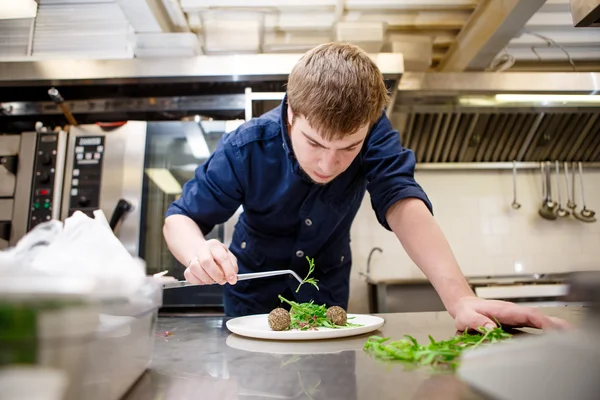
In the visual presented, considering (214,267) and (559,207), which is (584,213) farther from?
(214,267)

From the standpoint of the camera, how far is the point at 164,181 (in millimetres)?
2098

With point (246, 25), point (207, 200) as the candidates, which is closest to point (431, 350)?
point (207, 200)

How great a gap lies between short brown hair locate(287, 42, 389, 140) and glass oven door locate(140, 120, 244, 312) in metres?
1.21

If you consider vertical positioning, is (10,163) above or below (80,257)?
above

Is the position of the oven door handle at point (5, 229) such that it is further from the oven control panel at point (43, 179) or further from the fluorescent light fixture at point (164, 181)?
the fluorescent light fixture at point (164, 181)

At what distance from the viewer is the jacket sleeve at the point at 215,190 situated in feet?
3.81

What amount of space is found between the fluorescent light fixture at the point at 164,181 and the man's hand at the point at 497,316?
1628mm

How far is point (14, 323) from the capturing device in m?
0.29

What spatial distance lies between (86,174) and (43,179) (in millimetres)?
204

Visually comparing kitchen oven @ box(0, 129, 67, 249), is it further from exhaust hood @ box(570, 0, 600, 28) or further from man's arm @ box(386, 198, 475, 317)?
exhaust hood @ box(570, 0, 600, 28)

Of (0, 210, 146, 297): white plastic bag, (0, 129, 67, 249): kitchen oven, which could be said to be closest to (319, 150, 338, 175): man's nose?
(0, 210, 146, 297): white plastic bag

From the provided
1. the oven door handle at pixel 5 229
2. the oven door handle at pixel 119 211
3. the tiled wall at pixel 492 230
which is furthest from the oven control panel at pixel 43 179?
the tiled wall at pixel 492 230

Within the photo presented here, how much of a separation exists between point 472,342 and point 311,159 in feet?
1.71

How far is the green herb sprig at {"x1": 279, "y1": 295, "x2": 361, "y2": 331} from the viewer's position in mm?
852
